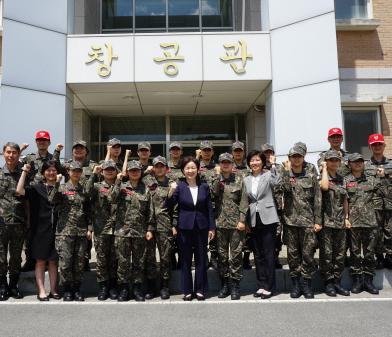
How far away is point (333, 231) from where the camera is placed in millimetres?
5371

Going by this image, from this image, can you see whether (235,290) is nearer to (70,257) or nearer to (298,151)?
(298,151)

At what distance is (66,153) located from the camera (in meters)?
8.84

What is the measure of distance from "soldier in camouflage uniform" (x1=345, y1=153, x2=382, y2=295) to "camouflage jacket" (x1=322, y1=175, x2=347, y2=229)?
0.62 feet

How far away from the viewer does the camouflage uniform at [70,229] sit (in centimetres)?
514

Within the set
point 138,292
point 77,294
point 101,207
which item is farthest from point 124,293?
point 101,207

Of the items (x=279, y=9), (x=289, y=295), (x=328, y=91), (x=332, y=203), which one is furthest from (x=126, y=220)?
(x=279, y=9)

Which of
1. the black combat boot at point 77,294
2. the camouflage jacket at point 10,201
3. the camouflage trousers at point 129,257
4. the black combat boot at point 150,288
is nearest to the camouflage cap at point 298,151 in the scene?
the camouflage trousers at point 129,257

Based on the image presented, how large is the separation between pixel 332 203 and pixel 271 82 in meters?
4.51

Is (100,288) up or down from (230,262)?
down

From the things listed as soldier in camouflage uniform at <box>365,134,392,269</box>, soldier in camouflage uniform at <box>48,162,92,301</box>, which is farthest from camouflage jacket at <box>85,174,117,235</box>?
soldier in camouflage uniform at <box>365,134,392,269</box>

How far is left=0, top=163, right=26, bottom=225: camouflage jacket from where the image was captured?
5.26m

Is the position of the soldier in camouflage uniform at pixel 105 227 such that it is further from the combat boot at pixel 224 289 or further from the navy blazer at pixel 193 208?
the combat boot at pixel 224 289

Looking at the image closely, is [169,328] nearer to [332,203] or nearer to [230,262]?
[230,262]

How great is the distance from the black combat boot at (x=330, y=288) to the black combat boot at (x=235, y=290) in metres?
1.17
